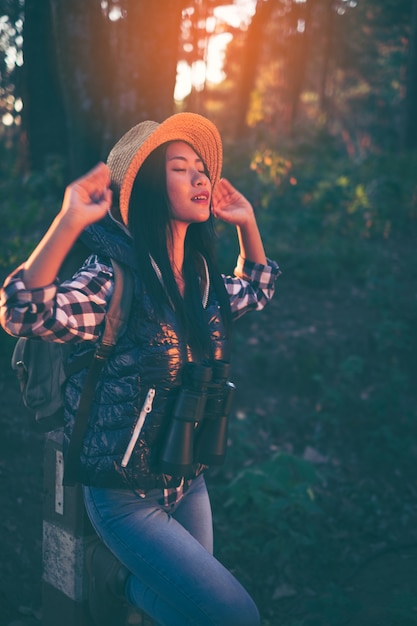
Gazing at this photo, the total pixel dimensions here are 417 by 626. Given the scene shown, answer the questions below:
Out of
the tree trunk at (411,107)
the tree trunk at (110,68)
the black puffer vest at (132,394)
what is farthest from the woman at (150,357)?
the tree trunk at (411,107)

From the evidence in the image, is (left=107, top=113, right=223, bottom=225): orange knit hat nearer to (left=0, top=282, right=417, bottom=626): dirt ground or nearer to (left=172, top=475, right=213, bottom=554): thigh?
(left=172, top=475, right=213, bottom=554): thigh

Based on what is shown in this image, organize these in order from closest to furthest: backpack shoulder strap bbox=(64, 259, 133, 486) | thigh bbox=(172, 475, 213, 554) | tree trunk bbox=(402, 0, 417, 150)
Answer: backpack shoulder strap bbox=(64, 259, 133, 486) < thigh bbox=(172, 475, 213, 554) < tree trunk bbox=(402, 0, 417, 150)

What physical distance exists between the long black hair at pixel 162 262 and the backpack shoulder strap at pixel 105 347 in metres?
0.11

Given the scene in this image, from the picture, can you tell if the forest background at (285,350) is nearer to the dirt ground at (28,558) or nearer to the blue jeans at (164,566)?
the dirt ground at (28,558)

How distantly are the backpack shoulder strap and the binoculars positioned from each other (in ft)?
1.19

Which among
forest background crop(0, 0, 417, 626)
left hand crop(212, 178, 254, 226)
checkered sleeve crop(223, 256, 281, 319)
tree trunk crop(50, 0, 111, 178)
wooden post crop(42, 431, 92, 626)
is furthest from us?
tree trunk crop(50, 0, 111, 178)

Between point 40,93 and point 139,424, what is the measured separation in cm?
918

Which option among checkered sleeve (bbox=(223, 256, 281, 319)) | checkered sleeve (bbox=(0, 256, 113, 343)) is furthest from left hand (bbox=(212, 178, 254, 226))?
checkered sleeve (bbox=(0, 256, 113, 343))

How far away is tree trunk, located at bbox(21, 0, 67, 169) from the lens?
10330 millimetres

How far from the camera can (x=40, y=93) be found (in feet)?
35.8

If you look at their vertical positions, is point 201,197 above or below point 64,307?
above

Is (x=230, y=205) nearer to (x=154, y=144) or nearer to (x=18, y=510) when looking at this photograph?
(x=154, y=144)

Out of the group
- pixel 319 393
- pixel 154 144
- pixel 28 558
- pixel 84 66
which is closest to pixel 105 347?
pixel 154 144

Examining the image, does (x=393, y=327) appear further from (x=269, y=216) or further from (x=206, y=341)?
(x=206, y=341)
